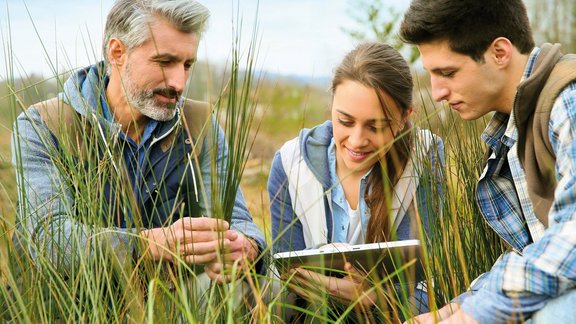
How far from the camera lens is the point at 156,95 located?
2859mm

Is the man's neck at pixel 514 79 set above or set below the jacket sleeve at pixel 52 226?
above

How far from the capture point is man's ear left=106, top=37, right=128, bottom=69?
9.85ft

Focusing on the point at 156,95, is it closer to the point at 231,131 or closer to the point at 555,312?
the point at 231,131

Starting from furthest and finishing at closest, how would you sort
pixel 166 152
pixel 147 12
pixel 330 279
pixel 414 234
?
pixel 147 12, pixel 166 152, pixel 414 234, pixel 330 279

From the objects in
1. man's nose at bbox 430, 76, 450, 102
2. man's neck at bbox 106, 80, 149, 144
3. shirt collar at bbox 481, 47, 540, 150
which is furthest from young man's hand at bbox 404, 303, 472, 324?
man's neck at bbox 106, 80, 149, 144

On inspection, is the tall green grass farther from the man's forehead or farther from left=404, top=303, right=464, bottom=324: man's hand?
the man's forehead

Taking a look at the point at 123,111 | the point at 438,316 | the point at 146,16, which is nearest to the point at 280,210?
the point at 123,111

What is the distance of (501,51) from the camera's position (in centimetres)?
217

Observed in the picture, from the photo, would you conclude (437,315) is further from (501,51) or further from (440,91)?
(501,51)

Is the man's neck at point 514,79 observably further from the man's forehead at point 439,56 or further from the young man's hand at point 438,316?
the young man's hand at point 438,316

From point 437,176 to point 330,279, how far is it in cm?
46

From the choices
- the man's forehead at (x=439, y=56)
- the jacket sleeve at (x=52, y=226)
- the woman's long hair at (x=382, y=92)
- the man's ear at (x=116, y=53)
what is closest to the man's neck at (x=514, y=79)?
the man's forehead at (x=439, y=56)

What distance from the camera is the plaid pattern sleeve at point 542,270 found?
65.6 inches

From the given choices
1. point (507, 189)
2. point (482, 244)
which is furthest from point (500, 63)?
point (482, 244)
